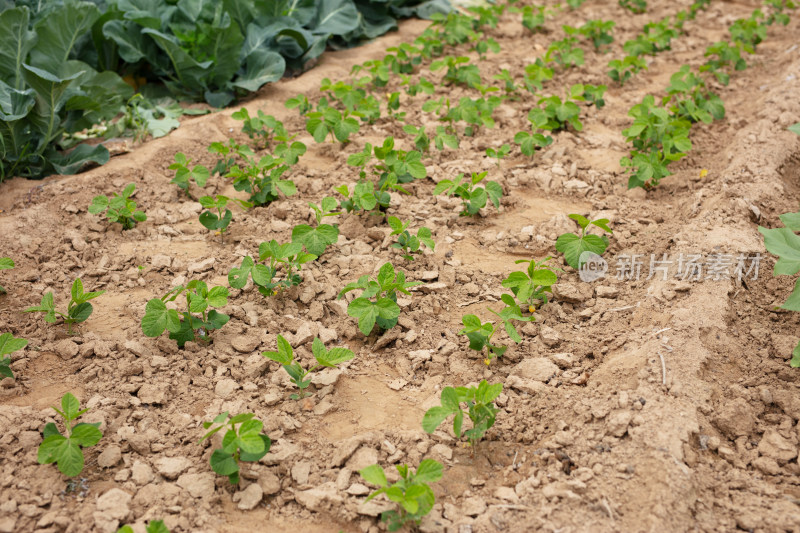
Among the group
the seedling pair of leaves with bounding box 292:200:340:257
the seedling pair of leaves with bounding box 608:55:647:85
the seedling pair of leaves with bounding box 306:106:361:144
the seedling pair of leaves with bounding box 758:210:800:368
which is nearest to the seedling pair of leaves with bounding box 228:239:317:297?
the seedling pair of leaves with bounding box 292:200:340:257

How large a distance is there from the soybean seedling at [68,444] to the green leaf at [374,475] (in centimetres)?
89

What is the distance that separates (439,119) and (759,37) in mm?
3495

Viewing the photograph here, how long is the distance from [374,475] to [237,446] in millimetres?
466

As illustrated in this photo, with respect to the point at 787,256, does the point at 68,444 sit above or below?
below

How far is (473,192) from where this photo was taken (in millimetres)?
3377

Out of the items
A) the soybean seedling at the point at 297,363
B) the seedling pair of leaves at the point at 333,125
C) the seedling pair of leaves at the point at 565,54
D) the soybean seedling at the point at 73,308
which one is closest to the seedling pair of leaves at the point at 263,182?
the seedling pair of leaves at the point at 333,125

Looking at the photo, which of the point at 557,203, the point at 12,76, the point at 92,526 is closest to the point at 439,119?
the point at 557,203

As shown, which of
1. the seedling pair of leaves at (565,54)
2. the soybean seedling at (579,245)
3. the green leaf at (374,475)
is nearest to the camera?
the green leaf at (374,475)

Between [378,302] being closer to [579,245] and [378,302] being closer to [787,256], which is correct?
[579,245]

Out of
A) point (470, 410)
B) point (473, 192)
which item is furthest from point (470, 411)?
point (473, 192)

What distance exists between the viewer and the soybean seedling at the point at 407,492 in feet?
6.18

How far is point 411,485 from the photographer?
195 cm

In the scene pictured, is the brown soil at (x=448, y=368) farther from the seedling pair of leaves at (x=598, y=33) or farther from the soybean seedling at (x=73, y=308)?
the seedling pair of leaves at (x=598, y=33)

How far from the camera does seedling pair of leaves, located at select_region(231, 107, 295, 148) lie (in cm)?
404
